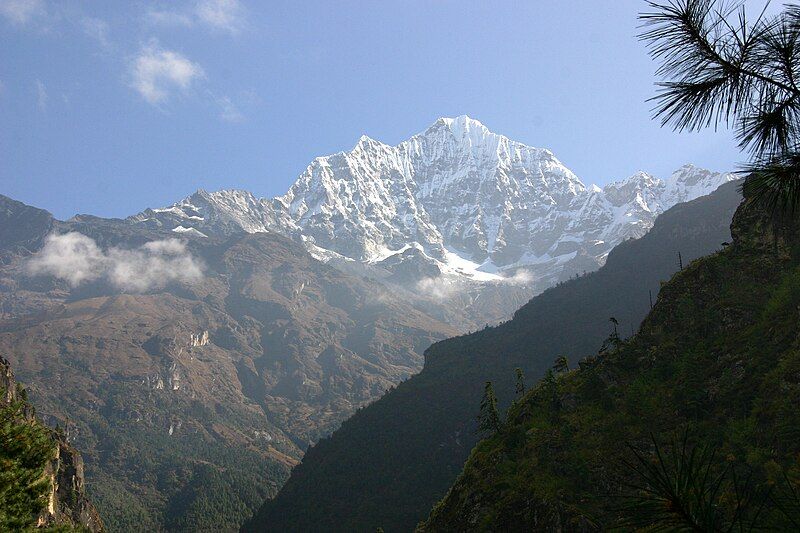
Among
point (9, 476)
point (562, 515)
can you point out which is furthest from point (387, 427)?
point (9, 476)

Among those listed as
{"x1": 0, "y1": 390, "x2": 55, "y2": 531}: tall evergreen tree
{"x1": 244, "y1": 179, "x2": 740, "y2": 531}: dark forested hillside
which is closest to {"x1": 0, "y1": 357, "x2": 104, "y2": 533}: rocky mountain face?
{"x1": 244, "y1": 179, "x2": 740, "y2": 531}: dark forested hillside

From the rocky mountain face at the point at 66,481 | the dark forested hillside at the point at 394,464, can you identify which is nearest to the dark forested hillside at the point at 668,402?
the rocky mountain face at the point at 66,481

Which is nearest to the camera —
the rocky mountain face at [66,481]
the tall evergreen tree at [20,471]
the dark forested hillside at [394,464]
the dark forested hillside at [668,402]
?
the tall evergreen tree at [20,471]

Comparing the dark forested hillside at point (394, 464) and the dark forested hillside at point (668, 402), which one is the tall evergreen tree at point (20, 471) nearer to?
the dark forested hillside at point (668, 402)

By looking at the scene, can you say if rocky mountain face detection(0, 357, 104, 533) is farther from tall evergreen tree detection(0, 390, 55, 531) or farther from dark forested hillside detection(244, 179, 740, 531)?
tall evergreen tree detection(0, 390, 55, 531)

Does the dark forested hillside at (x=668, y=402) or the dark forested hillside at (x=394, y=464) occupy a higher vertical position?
the dark forested hillside at (x=668, y=402)

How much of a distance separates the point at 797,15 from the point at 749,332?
5357 cm

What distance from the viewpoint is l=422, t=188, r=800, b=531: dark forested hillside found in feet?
137

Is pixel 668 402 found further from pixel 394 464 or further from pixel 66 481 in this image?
pixel 394 464

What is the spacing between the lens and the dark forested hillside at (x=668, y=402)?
41.8 metres

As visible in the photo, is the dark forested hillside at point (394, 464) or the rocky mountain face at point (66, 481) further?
the dark forested hillside at point (394, 464)

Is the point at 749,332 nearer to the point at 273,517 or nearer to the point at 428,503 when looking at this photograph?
the point at 428,503

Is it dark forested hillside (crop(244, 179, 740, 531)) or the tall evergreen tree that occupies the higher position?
the tall evergreen tree

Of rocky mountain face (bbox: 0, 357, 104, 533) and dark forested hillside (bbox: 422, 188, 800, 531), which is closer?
dark forested hillside (bbox: 422, 188, 800, 531)
